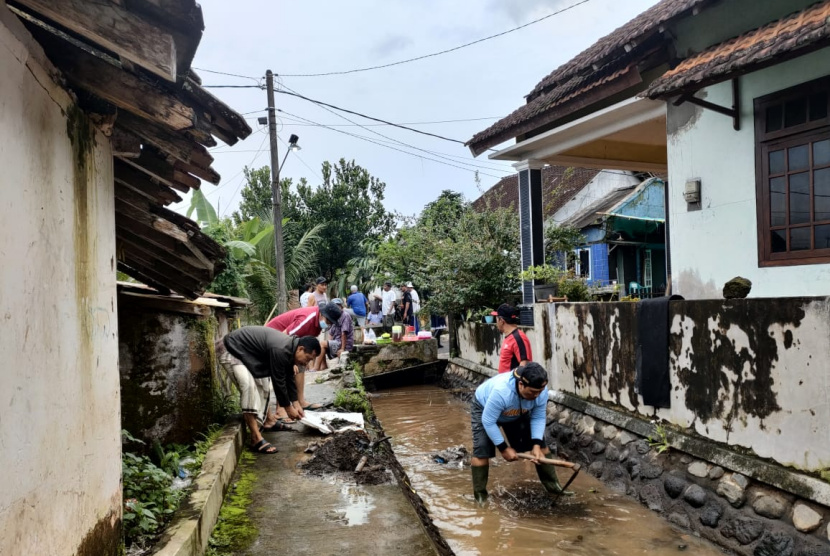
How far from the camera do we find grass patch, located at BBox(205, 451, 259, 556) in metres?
4.13

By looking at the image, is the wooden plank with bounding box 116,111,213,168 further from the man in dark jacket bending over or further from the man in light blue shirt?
the man in light blue shirt

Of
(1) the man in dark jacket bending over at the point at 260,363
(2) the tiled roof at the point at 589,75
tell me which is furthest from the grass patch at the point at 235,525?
(2) the tiled roof at the point at 589,75

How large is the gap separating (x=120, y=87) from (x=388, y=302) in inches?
550

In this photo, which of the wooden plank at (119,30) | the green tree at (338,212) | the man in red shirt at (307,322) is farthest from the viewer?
the green tree at (338,212)

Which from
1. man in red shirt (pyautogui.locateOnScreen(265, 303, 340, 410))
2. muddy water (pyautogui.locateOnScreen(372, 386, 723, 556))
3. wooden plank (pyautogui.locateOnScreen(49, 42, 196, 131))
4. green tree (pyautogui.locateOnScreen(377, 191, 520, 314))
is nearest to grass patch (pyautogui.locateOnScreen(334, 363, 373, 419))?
man in red shirt (pyautogui.locateOnScreen(265, 303, 340, 410))

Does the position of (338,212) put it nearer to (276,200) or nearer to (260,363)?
(276,200)

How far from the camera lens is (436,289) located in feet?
40.6

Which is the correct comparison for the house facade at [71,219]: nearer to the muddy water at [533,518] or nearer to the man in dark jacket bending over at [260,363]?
the man in dark jacket bending over at [260,363]

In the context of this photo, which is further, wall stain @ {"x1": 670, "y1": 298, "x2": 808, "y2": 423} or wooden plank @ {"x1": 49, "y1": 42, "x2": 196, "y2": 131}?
wall stain @ {"x1": 670, "y1": 298, "x2": 808, "y2": 423}

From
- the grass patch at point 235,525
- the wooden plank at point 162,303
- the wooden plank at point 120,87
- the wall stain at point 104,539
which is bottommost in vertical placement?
the grass patch at point 235,525

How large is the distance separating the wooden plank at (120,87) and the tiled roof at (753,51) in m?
4.47

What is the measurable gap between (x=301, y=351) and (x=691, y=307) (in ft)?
12.6

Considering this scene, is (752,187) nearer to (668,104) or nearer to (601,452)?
(668,104)

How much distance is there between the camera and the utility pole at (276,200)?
16.1 m
